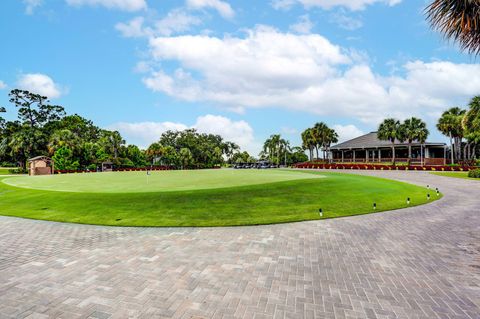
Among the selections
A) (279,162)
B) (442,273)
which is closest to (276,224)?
(442,273)

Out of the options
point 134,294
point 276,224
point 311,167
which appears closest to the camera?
point 134,294

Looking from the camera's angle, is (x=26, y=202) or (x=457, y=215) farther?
(x=26, y=202)

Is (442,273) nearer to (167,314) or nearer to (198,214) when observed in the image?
(167,314)

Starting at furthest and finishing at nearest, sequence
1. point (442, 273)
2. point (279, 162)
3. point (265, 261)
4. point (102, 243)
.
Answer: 1. point (279, 162)
2. point (102, 243)
3. point (265, 261)
4. point (442, 273)

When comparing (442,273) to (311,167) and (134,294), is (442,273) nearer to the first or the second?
(134,294)

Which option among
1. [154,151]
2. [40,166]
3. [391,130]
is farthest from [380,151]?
[40,166]

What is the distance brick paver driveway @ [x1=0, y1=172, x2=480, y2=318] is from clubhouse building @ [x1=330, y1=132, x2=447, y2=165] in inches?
2473

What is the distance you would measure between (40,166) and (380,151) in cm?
8393

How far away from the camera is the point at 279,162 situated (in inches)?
4055

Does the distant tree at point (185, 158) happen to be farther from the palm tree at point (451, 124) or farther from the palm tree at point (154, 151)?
the palm tree at point (451, 124)

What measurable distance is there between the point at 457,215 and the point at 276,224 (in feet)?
30.6

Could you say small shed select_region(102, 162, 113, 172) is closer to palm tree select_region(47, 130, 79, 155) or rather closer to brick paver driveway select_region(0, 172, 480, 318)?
palm tree select_region(47, 130, 79, 155)

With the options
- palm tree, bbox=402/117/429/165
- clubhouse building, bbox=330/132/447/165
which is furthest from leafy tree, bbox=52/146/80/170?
palm tree, bbox=402/117/429/165

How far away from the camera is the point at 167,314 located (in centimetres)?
460
